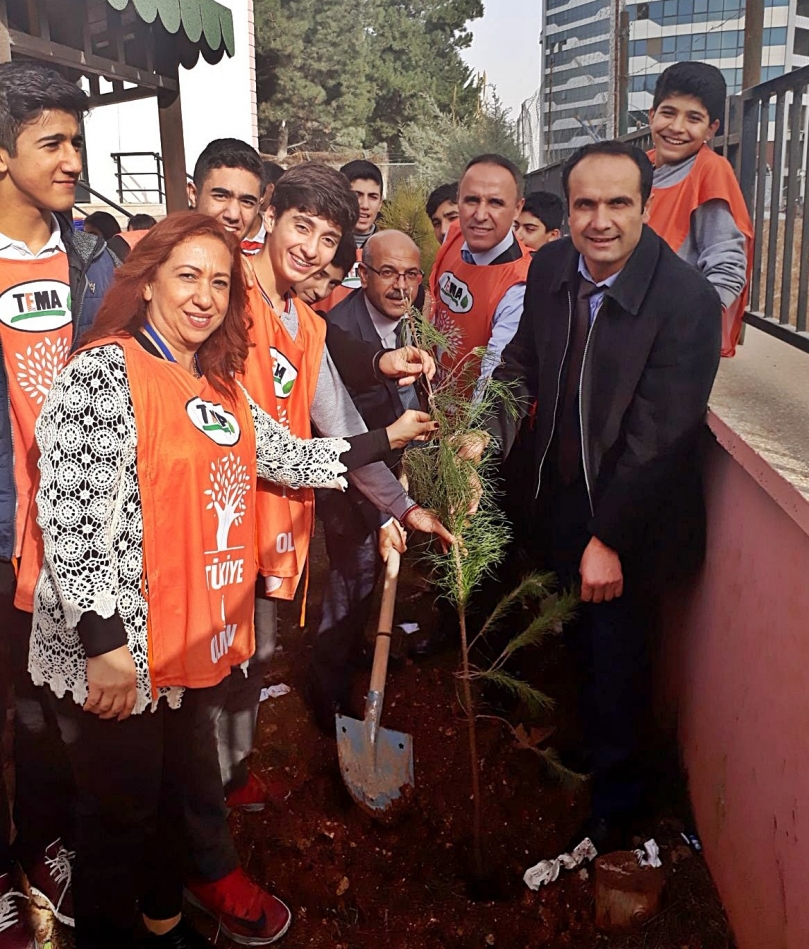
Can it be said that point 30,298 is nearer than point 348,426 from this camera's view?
Yes

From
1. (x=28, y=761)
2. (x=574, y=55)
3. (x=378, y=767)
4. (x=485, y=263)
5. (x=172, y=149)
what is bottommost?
(x=378, y=767)

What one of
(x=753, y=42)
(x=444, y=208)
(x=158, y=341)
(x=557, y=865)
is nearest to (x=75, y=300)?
(x=158, y=341)

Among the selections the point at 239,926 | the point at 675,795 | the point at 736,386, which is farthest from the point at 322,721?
the point at 736,386

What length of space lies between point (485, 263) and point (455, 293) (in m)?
0.18

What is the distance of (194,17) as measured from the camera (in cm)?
618

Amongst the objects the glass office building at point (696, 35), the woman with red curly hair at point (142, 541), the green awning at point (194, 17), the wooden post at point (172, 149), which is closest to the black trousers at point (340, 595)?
the woman with red curly hair at point (142, 541)

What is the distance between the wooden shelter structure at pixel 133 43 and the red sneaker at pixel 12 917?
4563mm

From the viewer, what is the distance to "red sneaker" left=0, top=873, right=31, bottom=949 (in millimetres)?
2361

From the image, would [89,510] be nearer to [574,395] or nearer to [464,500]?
[464,500]

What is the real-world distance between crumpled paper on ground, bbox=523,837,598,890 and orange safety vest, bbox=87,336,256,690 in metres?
1.28

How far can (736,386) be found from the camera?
124 inches

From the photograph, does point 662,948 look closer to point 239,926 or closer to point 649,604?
point 649,604

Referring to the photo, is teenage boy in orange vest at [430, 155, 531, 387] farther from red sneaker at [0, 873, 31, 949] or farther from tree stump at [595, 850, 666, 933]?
red sneaker at [0, 873, 31, 949]

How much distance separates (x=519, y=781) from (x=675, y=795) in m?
0.56
